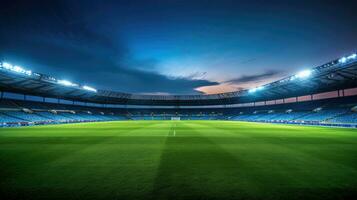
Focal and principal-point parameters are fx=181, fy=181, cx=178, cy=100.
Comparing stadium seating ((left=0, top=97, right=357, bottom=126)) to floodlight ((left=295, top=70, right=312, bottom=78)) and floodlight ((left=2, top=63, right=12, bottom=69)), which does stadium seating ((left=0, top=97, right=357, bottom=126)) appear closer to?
floodlight ((left=295, top=70, right=312, bottom=78))

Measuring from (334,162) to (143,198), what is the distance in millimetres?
8924

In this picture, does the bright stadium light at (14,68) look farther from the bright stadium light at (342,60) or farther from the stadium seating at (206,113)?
the bright stadium light at (342,60)

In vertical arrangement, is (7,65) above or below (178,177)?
above

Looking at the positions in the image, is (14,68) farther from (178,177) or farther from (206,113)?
(206,113)

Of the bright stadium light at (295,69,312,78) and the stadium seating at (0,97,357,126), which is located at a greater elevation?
the bright stadium light at (295,69,312,78)

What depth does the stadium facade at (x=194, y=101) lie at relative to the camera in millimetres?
35034

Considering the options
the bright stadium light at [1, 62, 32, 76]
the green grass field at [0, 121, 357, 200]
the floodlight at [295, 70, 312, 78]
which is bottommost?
the green grass field at [0, 121, 357, 200]

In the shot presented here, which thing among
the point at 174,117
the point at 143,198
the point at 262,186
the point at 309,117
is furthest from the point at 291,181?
the point at 174,117

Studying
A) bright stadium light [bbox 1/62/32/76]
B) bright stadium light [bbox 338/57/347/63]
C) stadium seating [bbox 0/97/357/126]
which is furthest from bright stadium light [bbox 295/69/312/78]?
bright stadium light [bbox 1/62/32/76]

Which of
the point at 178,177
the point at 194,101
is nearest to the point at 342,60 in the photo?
the point at 178,177

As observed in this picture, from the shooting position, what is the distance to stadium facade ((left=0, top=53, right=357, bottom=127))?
3503 centimetres

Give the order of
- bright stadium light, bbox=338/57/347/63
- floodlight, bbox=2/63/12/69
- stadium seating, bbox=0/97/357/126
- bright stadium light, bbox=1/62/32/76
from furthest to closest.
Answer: stadium seating, bbox=0/97/357/126
bright stadium light, bbox=1/62/32/76
floodlight, bbox=2/63/12/69
bright stadium light, bbox=338/57/347/63

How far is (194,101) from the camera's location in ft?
311

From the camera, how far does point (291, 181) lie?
604 centimetres
